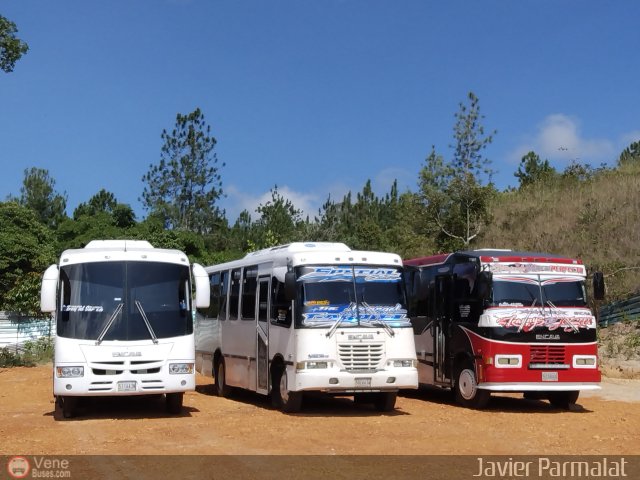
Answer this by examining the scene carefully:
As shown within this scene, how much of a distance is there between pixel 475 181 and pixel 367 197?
2848cm

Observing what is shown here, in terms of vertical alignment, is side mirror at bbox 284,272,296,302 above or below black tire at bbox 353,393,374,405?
above

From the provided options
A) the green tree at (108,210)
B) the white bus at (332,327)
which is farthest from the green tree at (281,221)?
the white bus at (332,327)

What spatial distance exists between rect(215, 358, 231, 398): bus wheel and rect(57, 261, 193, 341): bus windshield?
466 cm

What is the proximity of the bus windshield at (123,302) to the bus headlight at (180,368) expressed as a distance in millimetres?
547

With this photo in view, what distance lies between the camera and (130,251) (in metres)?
16.3

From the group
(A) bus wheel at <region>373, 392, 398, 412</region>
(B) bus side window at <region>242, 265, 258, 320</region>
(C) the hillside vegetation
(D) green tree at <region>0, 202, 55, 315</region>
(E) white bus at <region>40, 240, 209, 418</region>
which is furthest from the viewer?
(C) the hillside vegetation

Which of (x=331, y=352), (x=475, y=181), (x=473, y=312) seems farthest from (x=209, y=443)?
(x=475, y=181)

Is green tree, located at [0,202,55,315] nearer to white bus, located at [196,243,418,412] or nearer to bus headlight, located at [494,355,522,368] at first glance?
white bus, located at [196,243,418,412]

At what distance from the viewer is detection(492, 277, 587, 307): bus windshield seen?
17266 millimetres

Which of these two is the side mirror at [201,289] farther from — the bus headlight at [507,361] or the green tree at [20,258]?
the green tree at [20,258]

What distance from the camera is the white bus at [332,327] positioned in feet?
51.6

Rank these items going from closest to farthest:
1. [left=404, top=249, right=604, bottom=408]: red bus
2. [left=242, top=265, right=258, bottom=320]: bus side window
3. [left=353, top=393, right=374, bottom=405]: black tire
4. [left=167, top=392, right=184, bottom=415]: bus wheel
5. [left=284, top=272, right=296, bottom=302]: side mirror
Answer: [left=284, top=272, right=296, bottom=302]: side mirror, [left=167, top=392, right=184, bottom=415]: bus wheel, [left=404, top=249, right=604, bottom=408]: red bus, [left=353, top=393, right=374, bottom=405]: black tire, [left=242, top=265, right=258, bottom=320]: bus side window
